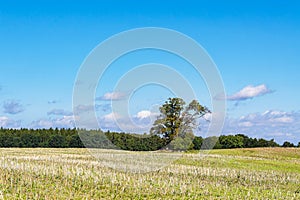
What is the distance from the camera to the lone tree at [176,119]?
50.5m

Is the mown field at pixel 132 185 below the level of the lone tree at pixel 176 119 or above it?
below

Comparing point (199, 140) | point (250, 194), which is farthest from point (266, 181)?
point (199, 140)

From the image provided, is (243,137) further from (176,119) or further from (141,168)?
(141,168)

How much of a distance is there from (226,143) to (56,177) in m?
65.6

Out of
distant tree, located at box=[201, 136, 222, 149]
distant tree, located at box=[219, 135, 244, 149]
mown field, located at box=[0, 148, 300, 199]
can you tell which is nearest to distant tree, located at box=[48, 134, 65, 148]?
distant tree, located at box=[219, 135, 244, 149]

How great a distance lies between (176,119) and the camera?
5359cm

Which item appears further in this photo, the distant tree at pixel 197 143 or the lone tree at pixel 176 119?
the distant tree at pixel 197 143

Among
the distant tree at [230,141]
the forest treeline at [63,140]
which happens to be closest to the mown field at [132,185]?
the forest treeline at [63,140]

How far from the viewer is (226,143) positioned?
83.5 meters

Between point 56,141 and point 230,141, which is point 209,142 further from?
point 56,141

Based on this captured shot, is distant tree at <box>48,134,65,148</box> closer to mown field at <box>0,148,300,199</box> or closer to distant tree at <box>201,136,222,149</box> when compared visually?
distant tree at <box>201,136,222,149</box>

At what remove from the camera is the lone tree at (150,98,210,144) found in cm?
5053

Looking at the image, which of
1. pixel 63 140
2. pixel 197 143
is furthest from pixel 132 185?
pixel 63 140

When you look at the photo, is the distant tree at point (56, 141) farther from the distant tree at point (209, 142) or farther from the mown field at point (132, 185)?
the mown field at point (132, 185)
